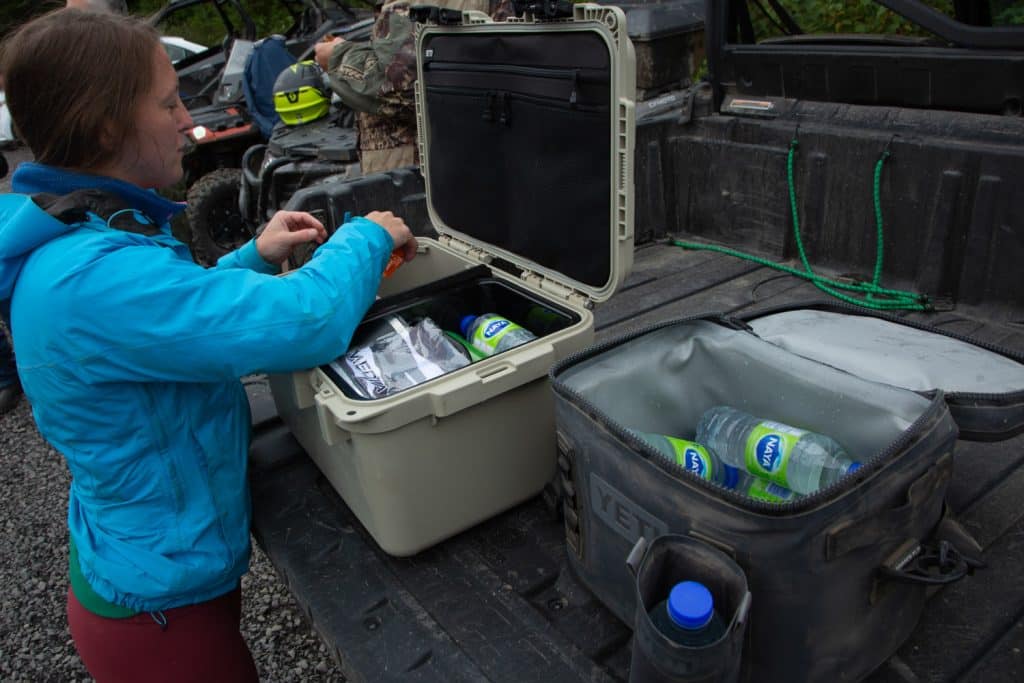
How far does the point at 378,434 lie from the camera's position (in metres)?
1.12

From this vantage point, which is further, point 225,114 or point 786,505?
point 225,114

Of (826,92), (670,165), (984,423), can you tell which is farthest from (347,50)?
(984,423)

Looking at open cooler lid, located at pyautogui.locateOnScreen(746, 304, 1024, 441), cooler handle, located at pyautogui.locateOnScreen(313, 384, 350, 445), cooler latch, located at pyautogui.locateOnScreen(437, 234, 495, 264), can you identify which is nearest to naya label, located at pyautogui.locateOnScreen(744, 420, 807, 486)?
open cooler lid, located at pyautogui.locateOnScreen(746, 304, 1024, 441)

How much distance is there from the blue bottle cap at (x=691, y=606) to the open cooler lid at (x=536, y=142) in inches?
26.4

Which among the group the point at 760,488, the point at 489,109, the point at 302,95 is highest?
the point at 489,109

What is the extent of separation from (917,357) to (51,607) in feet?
8.64

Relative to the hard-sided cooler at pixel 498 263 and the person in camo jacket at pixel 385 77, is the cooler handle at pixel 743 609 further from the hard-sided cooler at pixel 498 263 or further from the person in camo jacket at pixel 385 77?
the person in camo jacket at pixel 385 77

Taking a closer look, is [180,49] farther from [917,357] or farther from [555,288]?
[917,357]

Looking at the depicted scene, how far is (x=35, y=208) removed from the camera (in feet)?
3.31

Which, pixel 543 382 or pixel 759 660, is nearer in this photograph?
pixel 759 660

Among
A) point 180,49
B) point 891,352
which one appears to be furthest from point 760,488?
point 180,49

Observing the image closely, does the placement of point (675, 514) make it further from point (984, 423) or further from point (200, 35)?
point (200, 35)

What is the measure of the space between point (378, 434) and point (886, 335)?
0.85m

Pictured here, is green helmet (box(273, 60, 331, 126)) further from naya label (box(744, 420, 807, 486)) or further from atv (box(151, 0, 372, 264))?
naya label (box(744, 420, 807, 486))
